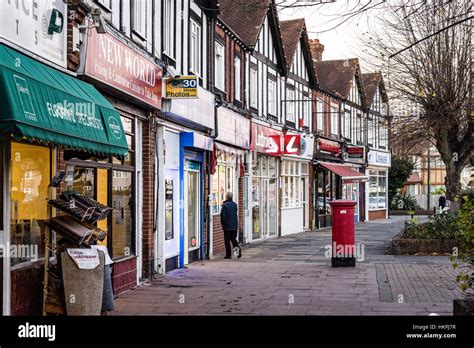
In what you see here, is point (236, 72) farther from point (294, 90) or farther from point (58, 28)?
point (58, 28)

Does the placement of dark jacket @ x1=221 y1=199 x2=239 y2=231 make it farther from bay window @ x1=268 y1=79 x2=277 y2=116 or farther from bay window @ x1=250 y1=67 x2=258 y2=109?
bay window @ x1=268 y1=79 x2=277 y2=116

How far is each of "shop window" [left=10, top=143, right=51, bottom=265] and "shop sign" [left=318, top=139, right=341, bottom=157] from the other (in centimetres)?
2353

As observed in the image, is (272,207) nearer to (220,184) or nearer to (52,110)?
(220,184)

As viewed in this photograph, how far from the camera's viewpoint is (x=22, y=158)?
8281 millimetres

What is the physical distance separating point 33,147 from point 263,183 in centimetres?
1677

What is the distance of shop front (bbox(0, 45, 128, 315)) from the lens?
6.98 m

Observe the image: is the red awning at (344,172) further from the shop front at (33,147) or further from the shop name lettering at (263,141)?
the shop front at (33,147)

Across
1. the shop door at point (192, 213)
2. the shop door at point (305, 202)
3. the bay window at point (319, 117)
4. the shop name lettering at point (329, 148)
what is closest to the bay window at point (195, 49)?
the shop door at point (192, 213)

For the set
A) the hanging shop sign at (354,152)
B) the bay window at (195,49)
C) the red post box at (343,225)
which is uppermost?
the bay window at (195,49)

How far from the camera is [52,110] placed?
7.71 meters

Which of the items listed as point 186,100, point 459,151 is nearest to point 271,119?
point 459,151

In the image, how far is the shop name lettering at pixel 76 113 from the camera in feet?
25.6

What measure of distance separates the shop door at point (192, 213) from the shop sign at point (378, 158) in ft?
79.0
